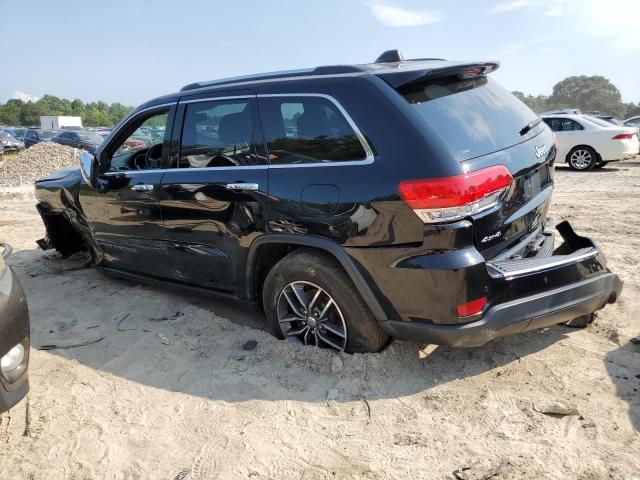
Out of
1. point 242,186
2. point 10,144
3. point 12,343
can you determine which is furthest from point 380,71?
point 10,144

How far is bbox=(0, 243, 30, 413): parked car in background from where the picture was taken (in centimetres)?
258

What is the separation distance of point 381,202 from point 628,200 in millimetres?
7696

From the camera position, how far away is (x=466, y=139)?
9.74 ft

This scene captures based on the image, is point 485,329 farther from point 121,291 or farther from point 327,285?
point 121,291

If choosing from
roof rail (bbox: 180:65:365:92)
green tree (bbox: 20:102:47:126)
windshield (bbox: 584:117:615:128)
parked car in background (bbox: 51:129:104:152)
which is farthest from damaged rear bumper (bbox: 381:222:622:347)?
green tree (bbox: 20:102:47:126)

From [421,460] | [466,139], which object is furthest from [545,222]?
[421,460]

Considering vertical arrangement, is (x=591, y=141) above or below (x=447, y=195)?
below

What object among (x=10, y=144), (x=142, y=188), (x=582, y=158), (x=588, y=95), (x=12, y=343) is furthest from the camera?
(x=588, y=95)

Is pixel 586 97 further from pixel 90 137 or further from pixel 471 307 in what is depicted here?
pixel 471 307

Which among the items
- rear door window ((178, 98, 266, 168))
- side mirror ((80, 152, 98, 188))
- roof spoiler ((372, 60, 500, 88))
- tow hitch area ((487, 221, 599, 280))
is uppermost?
roof spoiler ((372, 60, 500, 88))

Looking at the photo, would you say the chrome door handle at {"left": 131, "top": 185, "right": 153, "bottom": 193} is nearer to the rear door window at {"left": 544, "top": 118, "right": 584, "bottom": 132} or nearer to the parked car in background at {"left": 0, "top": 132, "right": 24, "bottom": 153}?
the rear door window at {"left": 544, "top": 118, "right": 584, "bottom": 132}

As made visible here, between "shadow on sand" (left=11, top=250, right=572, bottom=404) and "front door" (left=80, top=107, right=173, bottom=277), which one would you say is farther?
"front door" (left=80, top=107, right=173, bottom=277)

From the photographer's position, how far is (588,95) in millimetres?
65938

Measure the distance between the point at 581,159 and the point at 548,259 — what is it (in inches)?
478
